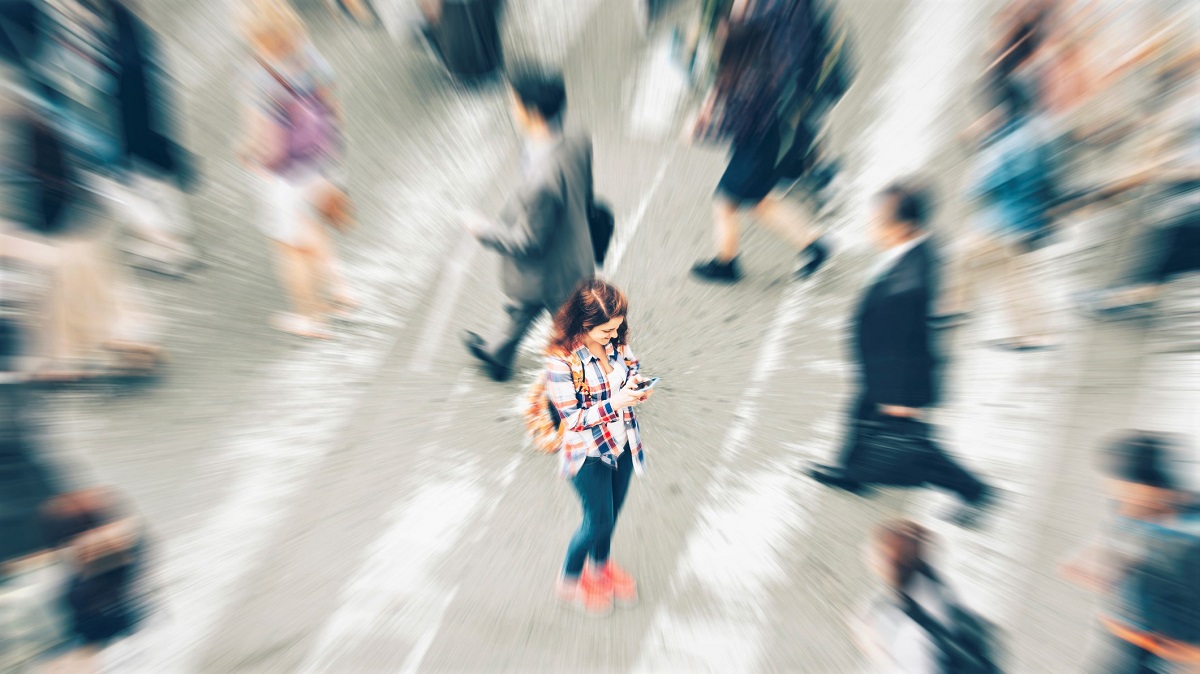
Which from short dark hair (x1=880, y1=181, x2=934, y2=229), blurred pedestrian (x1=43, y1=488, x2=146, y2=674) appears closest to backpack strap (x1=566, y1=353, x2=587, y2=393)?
short dark hair (x1=880, y1=181, x2=934, y2=229)

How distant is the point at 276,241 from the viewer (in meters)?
2.75

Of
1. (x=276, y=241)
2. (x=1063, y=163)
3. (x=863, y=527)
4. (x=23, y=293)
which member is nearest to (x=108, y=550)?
(x=23, y=293)

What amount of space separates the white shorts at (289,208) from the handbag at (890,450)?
3.00m

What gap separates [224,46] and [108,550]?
7.96ft

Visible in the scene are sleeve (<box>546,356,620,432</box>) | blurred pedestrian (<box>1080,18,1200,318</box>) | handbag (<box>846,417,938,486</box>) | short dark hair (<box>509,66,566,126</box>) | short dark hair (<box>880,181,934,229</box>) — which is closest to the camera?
blurred pedestrian (<box>1080,18,1200,318</box>)

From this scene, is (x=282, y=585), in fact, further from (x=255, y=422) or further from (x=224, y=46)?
(x=224, y=46)

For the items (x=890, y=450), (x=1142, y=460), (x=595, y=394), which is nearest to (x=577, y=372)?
(x=595, y=394)

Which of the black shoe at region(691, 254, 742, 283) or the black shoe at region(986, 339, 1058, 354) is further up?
the black shoe at region(986, 339, 1058, 354)

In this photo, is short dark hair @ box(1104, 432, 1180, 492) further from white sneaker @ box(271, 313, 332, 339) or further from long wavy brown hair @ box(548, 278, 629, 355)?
white sneaker @ box(271, 313, 332, 339)

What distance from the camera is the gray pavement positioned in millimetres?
2664

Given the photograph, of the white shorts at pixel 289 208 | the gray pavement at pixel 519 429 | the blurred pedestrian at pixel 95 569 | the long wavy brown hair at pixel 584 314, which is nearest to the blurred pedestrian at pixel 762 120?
the gray pavement at pixel 519 429

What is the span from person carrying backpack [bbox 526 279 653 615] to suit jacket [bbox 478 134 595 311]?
0.16 metres

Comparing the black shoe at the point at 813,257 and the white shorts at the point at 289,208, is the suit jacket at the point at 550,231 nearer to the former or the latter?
the white shorts at the point at 289,208

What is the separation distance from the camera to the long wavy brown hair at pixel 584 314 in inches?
96.0
